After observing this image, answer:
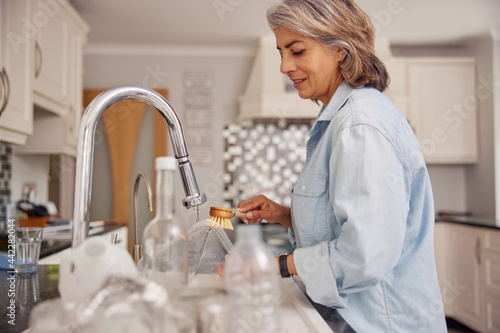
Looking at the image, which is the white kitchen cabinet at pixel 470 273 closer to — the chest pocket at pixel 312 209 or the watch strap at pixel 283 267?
the chest pocket at pixel 312 209

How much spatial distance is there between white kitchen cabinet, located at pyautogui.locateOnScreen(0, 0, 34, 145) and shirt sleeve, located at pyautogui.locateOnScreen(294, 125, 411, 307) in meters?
1.81

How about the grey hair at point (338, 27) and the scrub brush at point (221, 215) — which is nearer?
the scrub brush at point (221, 215)

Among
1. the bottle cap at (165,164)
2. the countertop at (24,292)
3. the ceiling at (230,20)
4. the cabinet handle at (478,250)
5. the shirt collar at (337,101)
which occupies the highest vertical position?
the ceiling at (230,20)

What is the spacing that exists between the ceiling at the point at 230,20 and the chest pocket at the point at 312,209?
2.63 m

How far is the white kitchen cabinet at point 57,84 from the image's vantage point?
2633 millimetres

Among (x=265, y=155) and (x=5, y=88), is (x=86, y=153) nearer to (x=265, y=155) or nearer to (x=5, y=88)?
(x=5, y=88)

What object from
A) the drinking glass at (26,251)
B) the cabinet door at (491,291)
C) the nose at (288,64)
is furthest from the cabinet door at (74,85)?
the cabinet door at (491,291)

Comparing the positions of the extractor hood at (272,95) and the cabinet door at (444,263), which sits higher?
the extractor hood at (272,95)

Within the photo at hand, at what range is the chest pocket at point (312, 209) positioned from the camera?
0.96 meters

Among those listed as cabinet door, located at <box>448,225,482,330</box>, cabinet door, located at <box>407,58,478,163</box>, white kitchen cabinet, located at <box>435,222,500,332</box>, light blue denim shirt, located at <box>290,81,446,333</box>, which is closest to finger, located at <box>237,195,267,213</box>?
light blue denim shirt, located at <box>290,81,446,333</box>

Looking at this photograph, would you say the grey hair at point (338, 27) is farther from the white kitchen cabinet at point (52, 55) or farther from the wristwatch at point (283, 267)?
the white kitchen cabinet at point (52, 55)

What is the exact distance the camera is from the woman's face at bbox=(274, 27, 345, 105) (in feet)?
3.45

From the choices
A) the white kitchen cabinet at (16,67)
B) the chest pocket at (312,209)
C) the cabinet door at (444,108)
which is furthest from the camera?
the cabinet door at (444,108)

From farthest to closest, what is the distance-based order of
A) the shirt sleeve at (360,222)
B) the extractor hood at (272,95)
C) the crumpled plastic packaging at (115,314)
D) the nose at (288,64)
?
1. the extractor hood at (272,95)
2. the nose at (288,64)
3. the shirt sleeve at (360,222)
4. the crumpled plastic packaging at (115,314)
